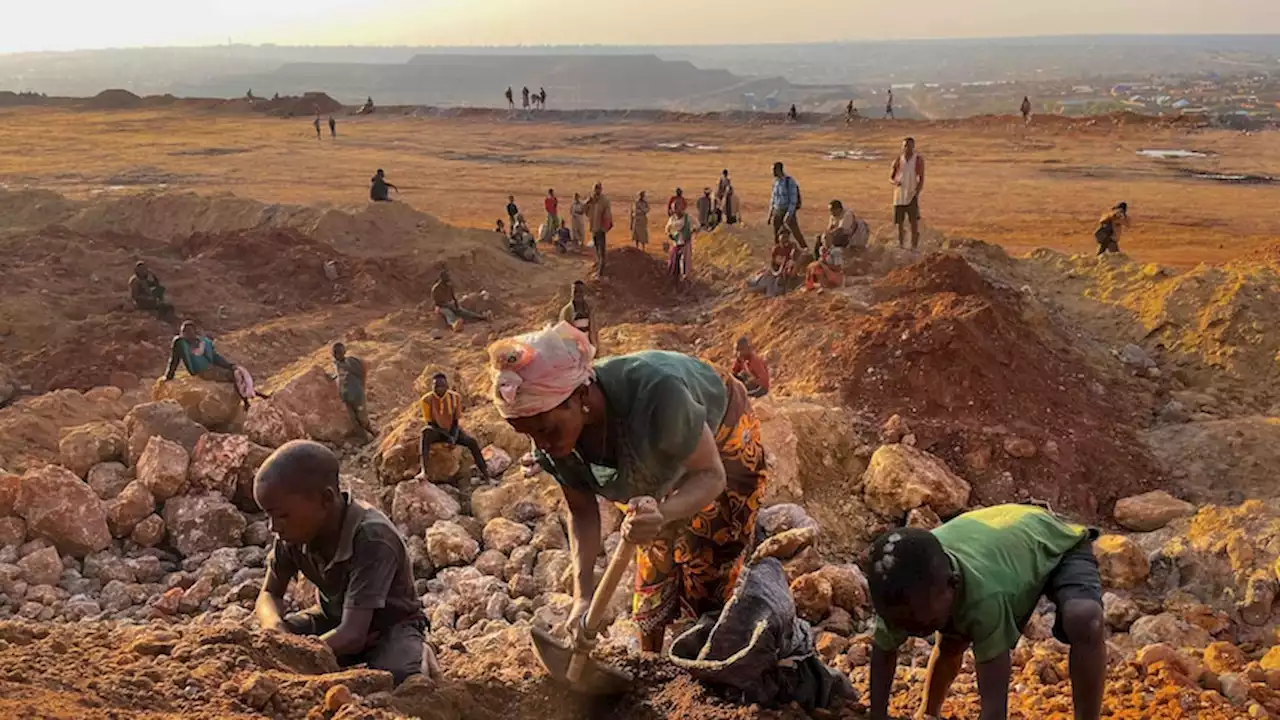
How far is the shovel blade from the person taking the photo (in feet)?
8.51

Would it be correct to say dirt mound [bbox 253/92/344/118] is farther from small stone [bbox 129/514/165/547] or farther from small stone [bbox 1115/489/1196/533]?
small stone [bbox 1115/489/1196/533]

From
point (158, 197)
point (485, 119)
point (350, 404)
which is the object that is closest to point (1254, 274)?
point (350, 404)

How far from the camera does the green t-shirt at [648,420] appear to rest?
2.37 metres

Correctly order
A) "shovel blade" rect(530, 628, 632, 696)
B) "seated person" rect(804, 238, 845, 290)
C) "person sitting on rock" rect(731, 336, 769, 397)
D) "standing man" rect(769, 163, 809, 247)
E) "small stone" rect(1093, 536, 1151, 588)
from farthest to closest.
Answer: "standing man" rect(769, 163, 809, 247) → "seated person" rect(804, 238, 845, 290) → "person sitting on rock" rect(731, 336, 769, 397) → "small stone" rect(1093, 536, 1151, 588) → "shovel blade" rect(530, 628, 632, 696)

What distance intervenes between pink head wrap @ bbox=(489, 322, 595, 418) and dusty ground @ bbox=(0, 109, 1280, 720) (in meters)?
0.88

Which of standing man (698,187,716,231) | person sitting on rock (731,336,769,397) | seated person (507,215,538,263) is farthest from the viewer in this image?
standing man (698,187,716,231)

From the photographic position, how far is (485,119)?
37.7 metres

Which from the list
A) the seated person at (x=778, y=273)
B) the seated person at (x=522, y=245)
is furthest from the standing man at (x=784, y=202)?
the seated person at (x=522, y=245)

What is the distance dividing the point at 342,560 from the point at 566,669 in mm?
723

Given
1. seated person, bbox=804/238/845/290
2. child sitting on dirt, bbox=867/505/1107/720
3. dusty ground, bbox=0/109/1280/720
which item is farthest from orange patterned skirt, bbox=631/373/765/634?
seated person, bbox=804/238/845/290

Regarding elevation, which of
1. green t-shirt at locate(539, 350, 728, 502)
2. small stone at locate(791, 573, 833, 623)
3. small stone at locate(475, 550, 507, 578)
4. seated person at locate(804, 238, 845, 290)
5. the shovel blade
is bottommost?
small stone at locate(475, 550, 507, 578)

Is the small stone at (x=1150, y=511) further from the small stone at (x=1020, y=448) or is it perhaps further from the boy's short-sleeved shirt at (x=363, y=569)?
the boy's short-sleeved shirt at (x=363, y=569)

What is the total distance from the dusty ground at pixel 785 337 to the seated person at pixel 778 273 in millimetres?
595

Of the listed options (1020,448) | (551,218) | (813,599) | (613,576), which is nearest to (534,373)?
(613,576)
